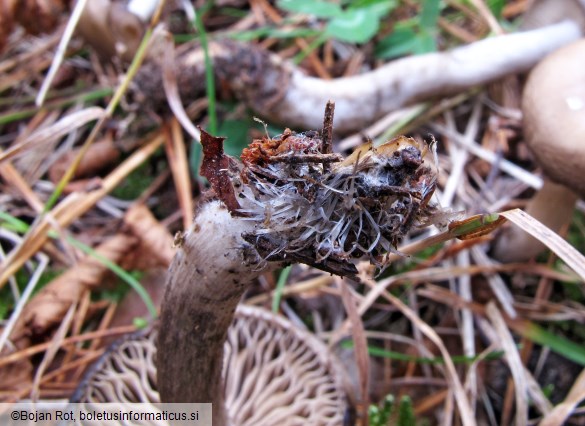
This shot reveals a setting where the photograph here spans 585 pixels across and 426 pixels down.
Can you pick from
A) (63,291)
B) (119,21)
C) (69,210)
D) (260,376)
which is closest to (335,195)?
(260,376)

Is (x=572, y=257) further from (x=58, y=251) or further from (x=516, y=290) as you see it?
(x=58, y=251)

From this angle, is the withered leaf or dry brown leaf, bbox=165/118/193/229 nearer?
the withered leaf

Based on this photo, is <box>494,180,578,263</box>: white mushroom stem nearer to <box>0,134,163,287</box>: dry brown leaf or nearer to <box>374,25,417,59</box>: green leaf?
<box>374,25,417,59</box>: green leaf

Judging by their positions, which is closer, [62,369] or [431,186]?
[431,186]

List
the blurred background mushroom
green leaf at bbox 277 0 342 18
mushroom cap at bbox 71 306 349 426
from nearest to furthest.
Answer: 1. mushroom cap at bbox 71 306 349 426
2. the blurred background mushroom
3. green leaf at bbox 277 0 342 18

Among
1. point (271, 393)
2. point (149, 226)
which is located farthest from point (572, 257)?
point (149, 226)

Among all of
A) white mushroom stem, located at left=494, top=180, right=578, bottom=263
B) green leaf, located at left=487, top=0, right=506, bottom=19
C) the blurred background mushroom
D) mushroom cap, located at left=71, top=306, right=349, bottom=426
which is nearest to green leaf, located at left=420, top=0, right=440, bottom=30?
green leaf, located at left=487, top=0, right=506, bottom=19

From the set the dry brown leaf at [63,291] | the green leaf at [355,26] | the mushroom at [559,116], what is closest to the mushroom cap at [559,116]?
the mushroom at [559,116]
